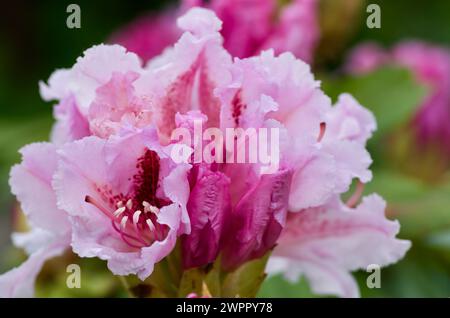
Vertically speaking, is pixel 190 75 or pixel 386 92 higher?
pixel 386 92

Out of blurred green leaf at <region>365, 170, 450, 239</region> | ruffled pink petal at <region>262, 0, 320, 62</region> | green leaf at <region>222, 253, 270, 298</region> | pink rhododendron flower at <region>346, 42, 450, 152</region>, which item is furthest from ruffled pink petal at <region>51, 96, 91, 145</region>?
pink rhododendron flower at <region>346, 42, 450, 152</region>

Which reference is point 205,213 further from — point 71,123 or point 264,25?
point 264,25

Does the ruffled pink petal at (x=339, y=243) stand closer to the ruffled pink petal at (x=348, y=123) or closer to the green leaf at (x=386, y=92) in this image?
the ruffled pink petal at (x=348, y=123)

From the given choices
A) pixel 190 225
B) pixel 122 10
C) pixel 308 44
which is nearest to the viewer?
pixel 190 225

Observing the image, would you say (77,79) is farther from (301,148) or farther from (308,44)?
(308,44)

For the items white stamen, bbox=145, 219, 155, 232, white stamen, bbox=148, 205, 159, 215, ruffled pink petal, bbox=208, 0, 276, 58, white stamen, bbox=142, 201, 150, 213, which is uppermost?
ruffled pink petal, bbox=208, 0, 276, 58

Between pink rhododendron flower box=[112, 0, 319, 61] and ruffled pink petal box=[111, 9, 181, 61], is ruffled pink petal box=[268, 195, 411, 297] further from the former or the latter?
ruffled pink petal box=[111, 9, 181, 61]

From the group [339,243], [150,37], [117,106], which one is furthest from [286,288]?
[150,37]
